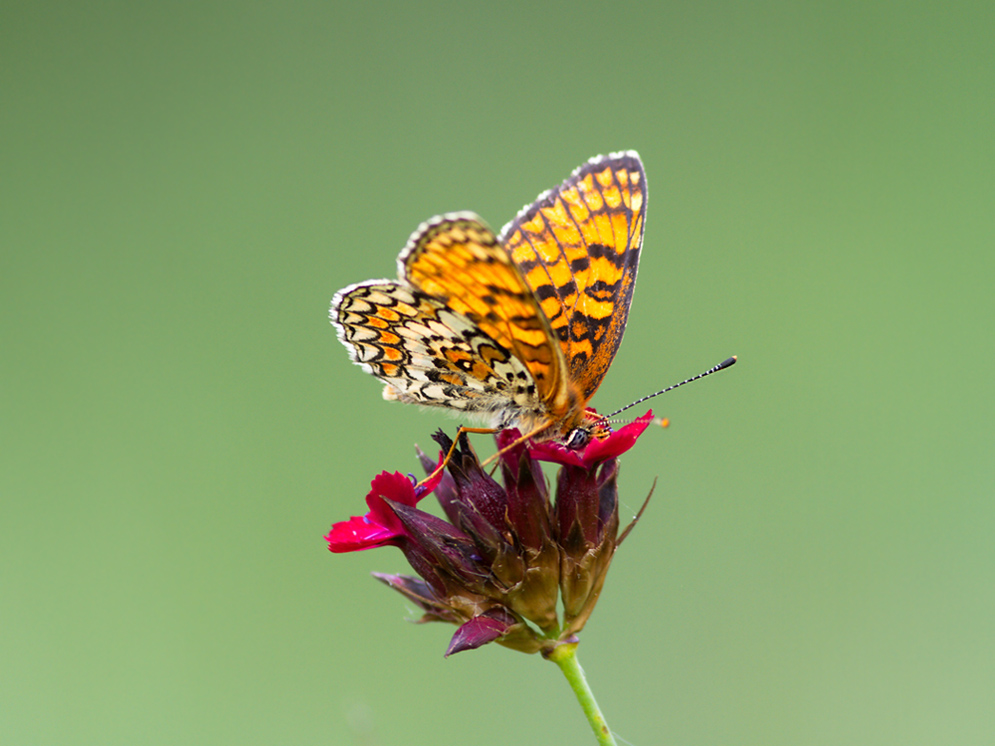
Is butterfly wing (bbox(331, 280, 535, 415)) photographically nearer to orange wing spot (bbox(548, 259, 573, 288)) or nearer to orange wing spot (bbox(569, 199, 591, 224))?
orange wing spot (bbox(548, 259, 573, 288))

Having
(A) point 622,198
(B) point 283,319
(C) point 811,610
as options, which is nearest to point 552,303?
(A) point 622,198

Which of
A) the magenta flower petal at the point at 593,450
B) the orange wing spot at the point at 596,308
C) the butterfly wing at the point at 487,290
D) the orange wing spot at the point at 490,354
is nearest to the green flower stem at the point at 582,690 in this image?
the magenta flower petal at the point at 593,450

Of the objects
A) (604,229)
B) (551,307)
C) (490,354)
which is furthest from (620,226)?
(490,354)

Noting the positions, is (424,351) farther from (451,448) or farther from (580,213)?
(580,213)

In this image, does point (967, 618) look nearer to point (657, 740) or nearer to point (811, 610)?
point (811, 610)

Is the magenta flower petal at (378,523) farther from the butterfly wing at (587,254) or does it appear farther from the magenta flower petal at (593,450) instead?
the butterfly wing at (587,254)

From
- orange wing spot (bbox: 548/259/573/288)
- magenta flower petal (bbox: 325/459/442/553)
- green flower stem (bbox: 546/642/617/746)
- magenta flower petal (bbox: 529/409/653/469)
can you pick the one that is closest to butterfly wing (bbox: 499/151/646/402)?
orange wing spot (bbox: 548/259/573/288)
